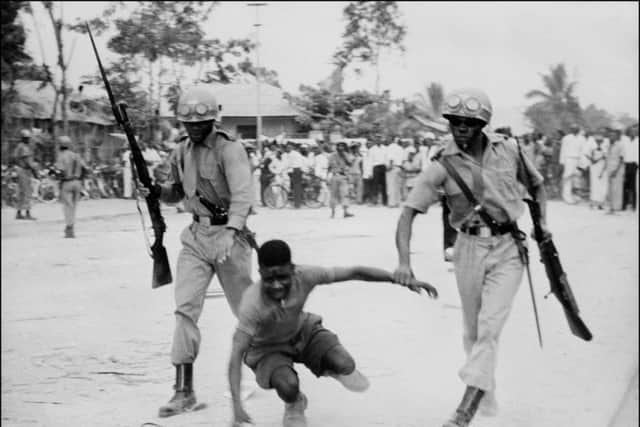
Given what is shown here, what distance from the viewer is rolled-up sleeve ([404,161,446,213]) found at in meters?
5.39

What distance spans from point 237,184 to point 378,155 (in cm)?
1839

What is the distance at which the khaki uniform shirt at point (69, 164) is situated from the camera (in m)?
15.5

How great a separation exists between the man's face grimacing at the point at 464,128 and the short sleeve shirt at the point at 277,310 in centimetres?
97

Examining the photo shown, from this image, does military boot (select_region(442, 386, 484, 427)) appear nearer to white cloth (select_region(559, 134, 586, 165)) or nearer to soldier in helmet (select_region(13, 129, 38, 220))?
soldier in helmet (select_region(13, 129, 38, 220))

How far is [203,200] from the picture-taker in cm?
588

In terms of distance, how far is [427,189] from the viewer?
5402mm

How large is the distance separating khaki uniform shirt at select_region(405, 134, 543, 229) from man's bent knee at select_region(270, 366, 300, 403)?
1.09 m

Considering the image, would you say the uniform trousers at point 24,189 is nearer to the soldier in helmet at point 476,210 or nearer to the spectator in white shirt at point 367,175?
the spectator in white shirt at point 367,175

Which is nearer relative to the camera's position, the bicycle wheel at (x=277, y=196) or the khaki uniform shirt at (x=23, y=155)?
the khaki uniform shirt at (x=23, y=155)

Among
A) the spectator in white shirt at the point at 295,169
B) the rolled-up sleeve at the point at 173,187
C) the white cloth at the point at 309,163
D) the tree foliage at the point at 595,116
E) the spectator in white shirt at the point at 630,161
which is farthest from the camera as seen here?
the tree foliage at the point at 595,116

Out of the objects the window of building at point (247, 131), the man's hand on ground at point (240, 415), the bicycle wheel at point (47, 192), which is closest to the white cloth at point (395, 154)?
the window of building at point (247, 131)

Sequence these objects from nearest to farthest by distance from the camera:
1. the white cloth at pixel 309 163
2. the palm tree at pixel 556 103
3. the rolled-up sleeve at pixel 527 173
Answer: the rolled-up sleeve at pixel 527 173 < the white cloth at pixel 309 163 < the palm tree at pixel 556 103

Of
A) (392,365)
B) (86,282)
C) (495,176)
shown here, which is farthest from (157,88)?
(495,176)

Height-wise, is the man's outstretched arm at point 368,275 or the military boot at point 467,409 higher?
the man's outstretched arm at point 368,275
